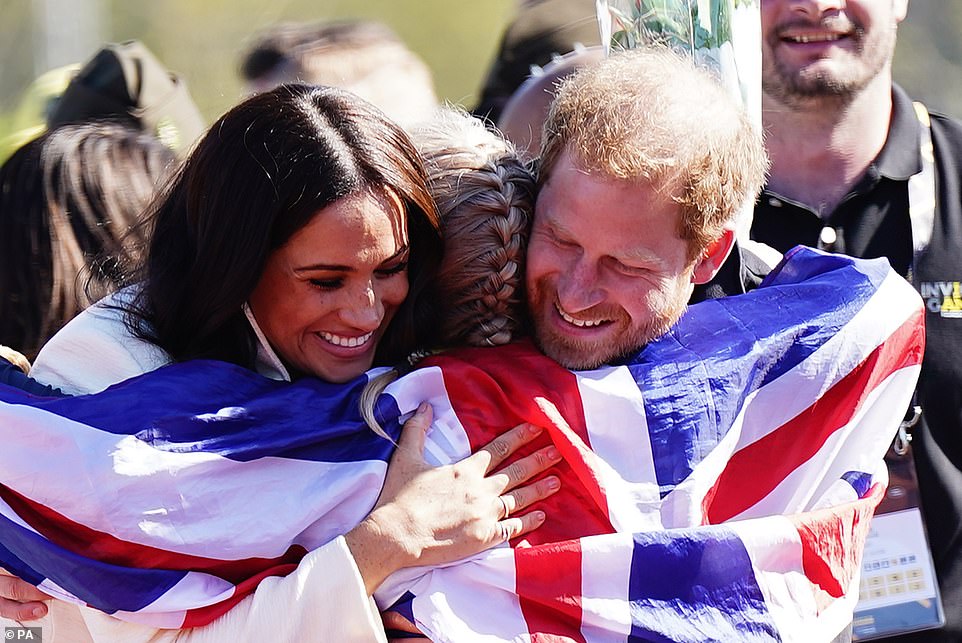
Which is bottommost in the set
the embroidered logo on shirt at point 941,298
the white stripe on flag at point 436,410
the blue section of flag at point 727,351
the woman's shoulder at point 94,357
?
the embroidered logo on shirt at point 941,298

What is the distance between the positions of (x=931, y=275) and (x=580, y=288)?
1.13 metres

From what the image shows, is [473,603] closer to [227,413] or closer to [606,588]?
[606,588]

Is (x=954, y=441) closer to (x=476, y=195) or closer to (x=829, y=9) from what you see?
(x=829, y=9)

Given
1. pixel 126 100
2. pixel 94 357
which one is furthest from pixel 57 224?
pixel 126 100

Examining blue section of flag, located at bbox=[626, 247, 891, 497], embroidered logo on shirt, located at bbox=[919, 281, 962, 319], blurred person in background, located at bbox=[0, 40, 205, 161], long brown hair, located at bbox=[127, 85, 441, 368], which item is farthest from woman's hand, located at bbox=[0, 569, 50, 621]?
embroidered logo on shirt, located at bbox=[919, 281, 962, 319]

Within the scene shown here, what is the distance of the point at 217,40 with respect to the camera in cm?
522

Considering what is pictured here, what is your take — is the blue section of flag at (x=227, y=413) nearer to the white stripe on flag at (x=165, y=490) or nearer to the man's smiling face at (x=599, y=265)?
the white stripe on flag at (x=165, y=490)

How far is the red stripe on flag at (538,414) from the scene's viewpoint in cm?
176

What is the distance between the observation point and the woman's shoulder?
72.3 inches

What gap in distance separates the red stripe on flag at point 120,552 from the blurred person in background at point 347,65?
Result: 1735 millimetres

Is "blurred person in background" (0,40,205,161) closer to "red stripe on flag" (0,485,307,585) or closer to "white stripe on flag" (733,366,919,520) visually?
"red stripe on flag" (0,485,307,585)

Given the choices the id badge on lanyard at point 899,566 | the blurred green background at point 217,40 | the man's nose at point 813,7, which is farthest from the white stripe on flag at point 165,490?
the blurred green background at point 217,40

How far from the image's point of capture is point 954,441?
2604 mm

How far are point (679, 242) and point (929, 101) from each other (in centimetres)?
330
